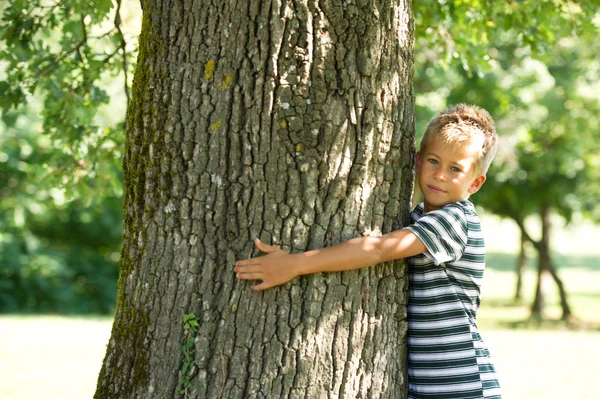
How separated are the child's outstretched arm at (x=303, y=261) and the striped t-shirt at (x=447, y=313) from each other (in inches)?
9.7

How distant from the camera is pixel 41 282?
17281 millimetres

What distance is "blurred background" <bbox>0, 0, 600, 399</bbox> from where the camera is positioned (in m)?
4.60

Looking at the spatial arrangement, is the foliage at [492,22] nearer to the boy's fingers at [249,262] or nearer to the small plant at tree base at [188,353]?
the boy's fingers at [249,262]

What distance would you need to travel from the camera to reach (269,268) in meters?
2.56

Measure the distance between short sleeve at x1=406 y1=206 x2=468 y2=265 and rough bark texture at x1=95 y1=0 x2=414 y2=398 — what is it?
0.17 meters

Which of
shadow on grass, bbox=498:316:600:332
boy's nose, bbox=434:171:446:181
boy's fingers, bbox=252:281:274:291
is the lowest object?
boy's fingers, bbox=252:281:274:291

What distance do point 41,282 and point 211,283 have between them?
1594cm

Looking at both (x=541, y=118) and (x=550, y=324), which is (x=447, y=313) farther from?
(x=550, y=324)

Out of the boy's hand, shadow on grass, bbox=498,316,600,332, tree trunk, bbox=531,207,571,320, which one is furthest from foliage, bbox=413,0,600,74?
tree trunk, bbox=531,207,571,320

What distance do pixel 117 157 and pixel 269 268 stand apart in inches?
104

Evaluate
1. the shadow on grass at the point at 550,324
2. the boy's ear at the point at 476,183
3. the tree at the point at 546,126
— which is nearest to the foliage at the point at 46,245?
the tree at the point at 546,126

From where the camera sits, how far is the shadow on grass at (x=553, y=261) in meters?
38.4

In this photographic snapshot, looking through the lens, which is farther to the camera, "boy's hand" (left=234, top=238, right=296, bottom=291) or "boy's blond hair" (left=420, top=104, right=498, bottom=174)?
"boy's blond hair" (left=420, top=104, right=498, bottom=174)

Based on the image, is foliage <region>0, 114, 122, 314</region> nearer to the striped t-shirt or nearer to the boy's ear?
the boy's ear
